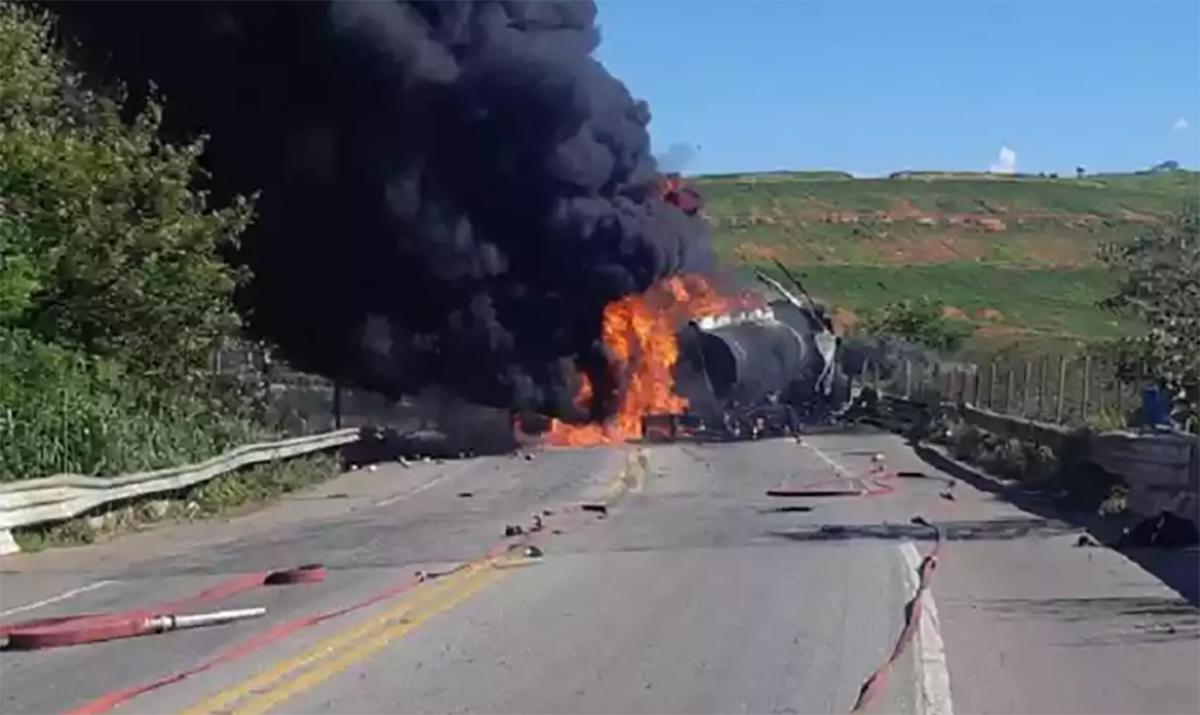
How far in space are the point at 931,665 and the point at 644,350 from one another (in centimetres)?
3404

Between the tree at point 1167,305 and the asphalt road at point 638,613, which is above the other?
the tree at point 1167,305

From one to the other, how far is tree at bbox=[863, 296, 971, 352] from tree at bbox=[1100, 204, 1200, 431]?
116 ft

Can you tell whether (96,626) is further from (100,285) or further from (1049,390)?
(1049,390)

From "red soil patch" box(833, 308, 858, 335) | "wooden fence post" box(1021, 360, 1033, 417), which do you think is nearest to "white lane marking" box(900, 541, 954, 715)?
"wooden fence post" box(1021, 360, 1033, 417)

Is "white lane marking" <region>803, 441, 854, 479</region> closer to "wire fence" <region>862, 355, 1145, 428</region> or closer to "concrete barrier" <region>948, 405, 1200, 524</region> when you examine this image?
"wire fence" <region>862, 355, 1145, 428</region>

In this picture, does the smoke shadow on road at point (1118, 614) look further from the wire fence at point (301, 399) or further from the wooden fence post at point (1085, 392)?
the wire fence at point (301, 399)

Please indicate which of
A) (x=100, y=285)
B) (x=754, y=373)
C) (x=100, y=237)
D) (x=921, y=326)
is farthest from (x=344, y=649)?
(x=921, y=326)

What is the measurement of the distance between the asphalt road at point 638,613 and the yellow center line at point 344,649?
0.03 metres

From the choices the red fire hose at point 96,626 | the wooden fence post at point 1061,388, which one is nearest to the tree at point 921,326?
the wooden fence post at point 1061,388

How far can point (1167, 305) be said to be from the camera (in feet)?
92.2

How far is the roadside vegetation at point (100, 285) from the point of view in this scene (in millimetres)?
26047

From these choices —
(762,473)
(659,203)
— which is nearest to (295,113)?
(659,203)

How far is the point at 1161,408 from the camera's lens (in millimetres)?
27750

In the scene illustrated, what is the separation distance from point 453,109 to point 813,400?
52.3 ft
